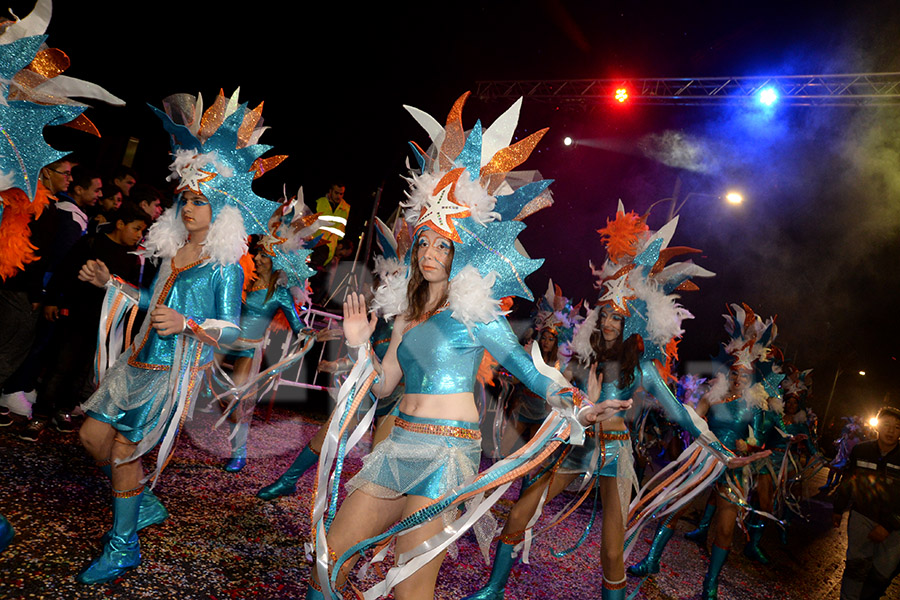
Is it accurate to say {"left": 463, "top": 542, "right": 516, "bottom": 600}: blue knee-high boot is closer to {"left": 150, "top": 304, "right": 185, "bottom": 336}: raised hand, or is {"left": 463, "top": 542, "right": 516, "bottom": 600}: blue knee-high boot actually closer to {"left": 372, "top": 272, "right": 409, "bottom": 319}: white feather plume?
{"left": 372, "top": 272, "right": 409, "bottom": 319}: white feather plume

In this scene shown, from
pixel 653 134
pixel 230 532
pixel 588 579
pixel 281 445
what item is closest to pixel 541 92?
pixel 653 134

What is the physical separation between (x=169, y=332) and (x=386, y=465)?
50.0 inches

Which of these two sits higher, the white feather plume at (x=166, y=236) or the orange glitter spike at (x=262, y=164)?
the orange glitter spike at (x=262, y=164)

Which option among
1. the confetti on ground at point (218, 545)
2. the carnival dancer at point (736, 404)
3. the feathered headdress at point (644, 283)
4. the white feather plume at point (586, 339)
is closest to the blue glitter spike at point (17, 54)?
the confetti on ground at point (218, 545)

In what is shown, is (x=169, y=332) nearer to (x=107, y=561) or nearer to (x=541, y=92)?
(x=107, y=561)

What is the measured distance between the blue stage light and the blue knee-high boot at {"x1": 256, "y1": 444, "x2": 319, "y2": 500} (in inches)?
372

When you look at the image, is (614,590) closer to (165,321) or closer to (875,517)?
(875,517)

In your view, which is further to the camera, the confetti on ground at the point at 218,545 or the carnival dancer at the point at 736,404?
the carnival dancer at the point at 736,404

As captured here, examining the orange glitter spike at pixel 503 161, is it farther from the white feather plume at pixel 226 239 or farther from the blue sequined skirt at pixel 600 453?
the blue sequined skirt at pixel 600 453

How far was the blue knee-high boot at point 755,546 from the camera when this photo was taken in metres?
6.87

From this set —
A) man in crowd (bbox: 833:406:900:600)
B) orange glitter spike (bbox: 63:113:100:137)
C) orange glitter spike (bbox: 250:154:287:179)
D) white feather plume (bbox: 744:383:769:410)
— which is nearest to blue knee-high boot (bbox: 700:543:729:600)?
man in crowd (bbox: 833:406:900:600)

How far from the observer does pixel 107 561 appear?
9.14ft

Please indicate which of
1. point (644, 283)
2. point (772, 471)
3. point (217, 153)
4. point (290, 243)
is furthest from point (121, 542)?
point (772, 471)

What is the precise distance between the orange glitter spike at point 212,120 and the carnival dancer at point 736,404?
14.2ft
